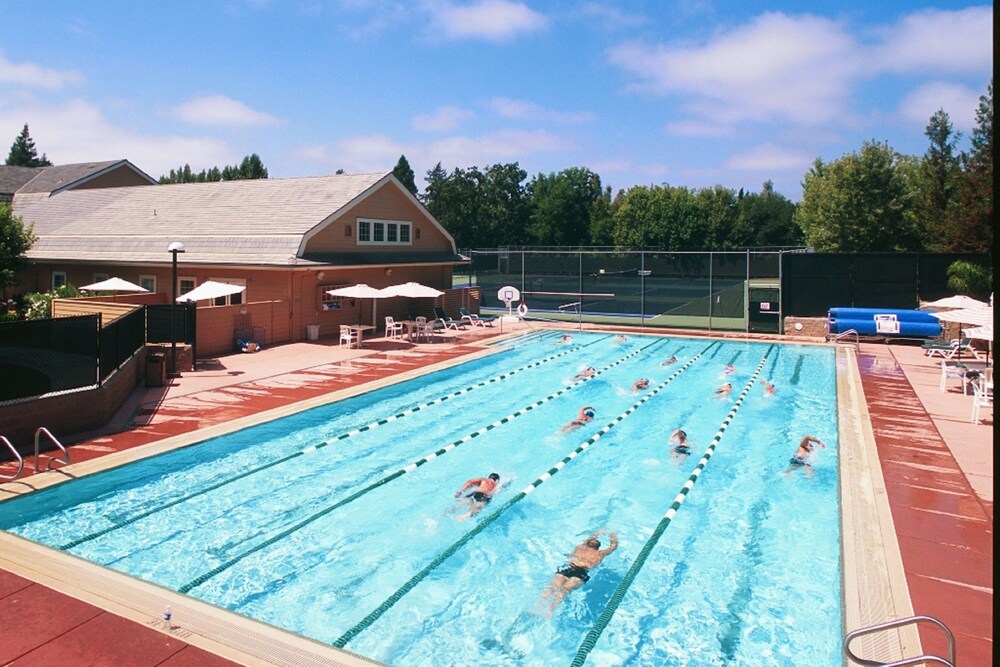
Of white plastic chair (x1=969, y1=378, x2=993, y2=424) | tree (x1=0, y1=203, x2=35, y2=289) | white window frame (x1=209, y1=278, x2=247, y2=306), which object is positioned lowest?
white plastic chair (x1=969, y1=378, x2=993, y2=424)

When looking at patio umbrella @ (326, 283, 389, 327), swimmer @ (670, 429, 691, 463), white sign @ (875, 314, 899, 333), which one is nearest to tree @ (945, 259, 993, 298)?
white sign @ (875, 314, 899, 333)

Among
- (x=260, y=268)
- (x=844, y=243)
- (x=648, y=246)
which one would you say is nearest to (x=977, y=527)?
(x=260, y=268)

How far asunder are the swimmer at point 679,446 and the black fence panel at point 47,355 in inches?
397

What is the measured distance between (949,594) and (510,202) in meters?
73.6

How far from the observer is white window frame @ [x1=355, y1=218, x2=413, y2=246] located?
25684 millimetres

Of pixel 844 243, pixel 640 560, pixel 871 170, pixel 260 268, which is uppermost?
pixel 871 170

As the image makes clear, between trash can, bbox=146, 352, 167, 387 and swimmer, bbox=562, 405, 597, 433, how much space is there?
29.7 feet

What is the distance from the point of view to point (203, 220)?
26344 mm

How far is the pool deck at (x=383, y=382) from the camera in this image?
18.1 feet

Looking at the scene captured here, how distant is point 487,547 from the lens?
27.4 ft

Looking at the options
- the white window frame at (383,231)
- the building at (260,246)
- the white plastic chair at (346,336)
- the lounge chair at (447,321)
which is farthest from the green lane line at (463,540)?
the white window frame at (383,231)

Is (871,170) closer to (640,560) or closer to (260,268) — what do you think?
(260,268)

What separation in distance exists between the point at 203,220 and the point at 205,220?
0.12m

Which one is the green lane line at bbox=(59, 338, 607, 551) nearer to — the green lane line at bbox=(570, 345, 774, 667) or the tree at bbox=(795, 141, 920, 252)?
the green lane line at bbox=(570, 345, 774, 667)
